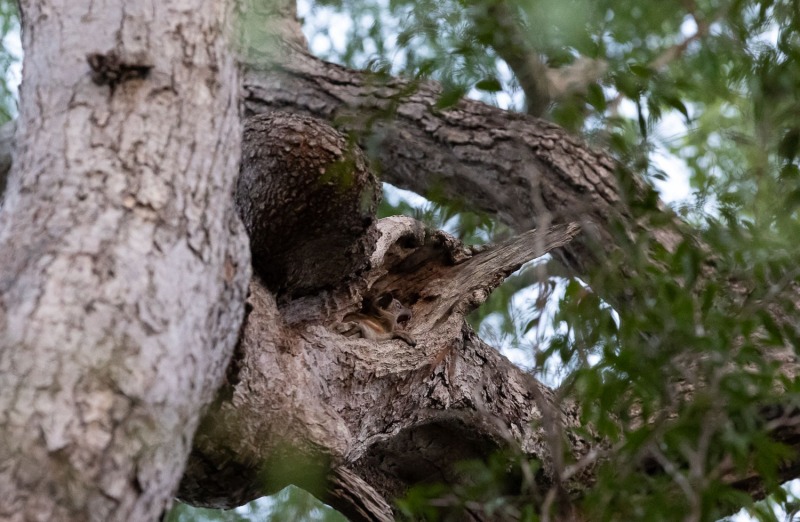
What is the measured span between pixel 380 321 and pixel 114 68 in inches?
57.4

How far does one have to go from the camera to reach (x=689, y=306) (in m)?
1.82

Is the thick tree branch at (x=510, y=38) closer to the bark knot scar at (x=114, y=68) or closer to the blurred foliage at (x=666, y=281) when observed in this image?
the blurred foliage at (x=666, y=281)

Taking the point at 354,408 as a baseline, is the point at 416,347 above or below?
above

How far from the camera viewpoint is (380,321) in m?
2.71

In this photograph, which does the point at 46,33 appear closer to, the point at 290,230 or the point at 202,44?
the point at 202,44

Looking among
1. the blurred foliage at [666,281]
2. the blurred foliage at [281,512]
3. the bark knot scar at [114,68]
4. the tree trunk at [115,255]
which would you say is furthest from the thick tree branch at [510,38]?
the blurred foliage at [281,512]

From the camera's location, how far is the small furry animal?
2.58 m

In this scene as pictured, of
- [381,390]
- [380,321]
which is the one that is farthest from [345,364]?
[380,321]

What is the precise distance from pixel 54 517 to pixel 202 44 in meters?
0.81

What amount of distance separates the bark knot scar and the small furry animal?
126 cm

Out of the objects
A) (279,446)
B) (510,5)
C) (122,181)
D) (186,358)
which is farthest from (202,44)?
(279,446)

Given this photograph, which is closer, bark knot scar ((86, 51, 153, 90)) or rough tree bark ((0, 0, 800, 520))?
rough tree bark ((0, 0, 800, 520))

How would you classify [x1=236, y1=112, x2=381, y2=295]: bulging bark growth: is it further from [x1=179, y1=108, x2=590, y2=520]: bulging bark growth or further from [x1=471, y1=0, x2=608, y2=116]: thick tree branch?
[x1=471, y1=0, x2=608, y2=116]: thick tree branch

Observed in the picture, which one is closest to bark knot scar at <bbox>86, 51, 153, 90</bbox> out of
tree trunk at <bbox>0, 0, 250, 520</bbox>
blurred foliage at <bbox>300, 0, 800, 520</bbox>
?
tree trunk at <bbox>0, 0, 250, 520</bbox>
